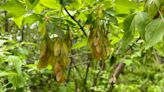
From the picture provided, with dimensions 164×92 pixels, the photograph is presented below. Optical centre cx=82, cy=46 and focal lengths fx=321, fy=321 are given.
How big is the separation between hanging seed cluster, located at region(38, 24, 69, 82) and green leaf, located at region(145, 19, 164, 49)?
0.25m

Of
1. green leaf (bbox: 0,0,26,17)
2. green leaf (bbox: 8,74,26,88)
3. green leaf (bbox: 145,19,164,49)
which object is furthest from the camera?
green leaf (bbox: 8,74,26,88)

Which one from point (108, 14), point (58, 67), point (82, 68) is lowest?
point (82, 68)

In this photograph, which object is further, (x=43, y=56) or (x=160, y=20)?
(x=43, y=56)

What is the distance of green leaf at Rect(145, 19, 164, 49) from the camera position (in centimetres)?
52

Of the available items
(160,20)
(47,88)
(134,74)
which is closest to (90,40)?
(160,20)

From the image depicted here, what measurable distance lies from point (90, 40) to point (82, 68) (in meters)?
3.08

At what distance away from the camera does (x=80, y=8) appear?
0.94 m

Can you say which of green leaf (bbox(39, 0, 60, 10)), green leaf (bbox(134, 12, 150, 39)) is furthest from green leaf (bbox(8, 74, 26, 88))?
green leaf (bbox(134, 12, 150, 39))

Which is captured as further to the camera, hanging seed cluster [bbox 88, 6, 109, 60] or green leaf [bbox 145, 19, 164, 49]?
hanging seed cluster [bbox 88, 6, 109, 60]

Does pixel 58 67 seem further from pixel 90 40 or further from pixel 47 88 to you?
pixel 47 88

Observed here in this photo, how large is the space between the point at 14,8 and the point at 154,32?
13.9 inches

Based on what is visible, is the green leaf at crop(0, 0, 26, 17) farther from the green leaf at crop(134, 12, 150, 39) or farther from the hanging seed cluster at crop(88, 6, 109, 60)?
the green leaf at crop(134, 12, 150, 39)

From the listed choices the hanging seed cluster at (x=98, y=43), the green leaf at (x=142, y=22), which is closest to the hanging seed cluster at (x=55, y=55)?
the hanging seed cluster at (x=98, y=43)

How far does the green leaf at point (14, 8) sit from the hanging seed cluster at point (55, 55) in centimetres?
8
